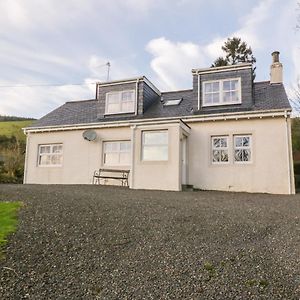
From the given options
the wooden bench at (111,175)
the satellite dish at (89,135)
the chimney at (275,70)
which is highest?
the chimney at (275,70)

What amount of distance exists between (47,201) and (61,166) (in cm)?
1051

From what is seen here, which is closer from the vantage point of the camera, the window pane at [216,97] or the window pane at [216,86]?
the window pane at [216,97]

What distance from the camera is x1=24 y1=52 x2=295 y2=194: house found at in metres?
13.9

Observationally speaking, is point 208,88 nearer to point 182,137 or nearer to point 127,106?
point 182,137

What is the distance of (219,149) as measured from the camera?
14883 mm

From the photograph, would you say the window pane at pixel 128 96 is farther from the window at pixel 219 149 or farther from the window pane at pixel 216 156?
the window pane at pixel 216 156

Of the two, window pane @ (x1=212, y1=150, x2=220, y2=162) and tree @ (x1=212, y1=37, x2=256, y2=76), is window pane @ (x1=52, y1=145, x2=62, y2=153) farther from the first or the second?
tree @ (x1=212, y1=37, x2=256, y2=76)

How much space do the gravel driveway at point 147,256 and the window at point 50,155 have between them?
456 inches

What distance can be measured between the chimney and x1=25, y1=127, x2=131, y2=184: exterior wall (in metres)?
8.50

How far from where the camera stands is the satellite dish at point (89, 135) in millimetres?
16766

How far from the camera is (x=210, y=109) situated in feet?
51.6

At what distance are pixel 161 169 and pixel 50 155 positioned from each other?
7.69 meters

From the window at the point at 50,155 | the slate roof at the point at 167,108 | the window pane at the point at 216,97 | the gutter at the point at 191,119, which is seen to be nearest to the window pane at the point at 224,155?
the gutter at the point at 191,119

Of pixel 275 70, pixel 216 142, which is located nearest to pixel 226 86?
pixel 216 142
